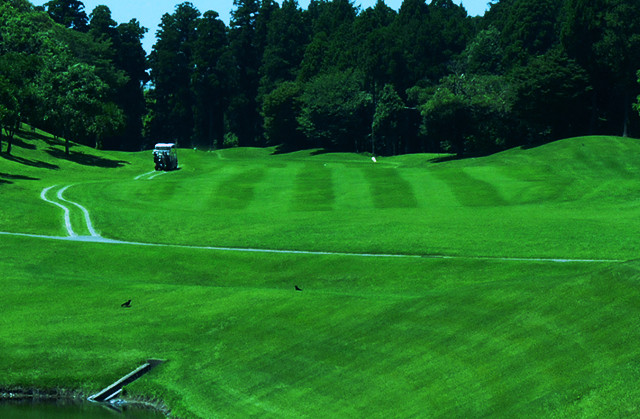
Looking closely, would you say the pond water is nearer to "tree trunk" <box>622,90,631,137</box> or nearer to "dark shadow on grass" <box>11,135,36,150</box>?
"dark shadow on grass" <box>11,135,36,150</box>

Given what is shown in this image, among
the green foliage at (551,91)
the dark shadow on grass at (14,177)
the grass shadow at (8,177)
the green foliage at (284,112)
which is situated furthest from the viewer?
the green foliage at (284,112)

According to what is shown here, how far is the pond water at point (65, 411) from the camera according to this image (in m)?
28.8

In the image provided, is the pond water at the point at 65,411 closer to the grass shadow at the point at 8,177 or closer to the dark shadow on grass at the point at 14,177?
the grass shadow at the point at 8,177

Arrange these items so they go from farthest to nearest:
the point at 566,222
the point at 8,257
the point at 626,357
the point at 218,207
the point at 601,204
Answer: the point at 218,207
the point at 601,204
the point at 566,222
the point at 8,257
the point at 626,357

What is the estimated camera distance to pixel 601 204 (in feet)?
225

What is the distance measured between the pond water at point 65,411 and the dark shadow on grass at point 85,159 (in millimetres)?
101036

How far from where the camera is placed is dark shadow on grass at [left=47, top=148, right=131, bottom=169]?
128375mm

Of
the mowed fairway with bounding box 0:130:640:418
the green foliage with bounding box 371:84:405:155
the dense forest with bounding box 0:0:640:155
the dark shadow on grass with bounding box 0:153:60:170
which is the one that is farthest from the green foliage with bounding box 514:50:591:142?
the dark shadow on grass with bounding box 0:153:60:170

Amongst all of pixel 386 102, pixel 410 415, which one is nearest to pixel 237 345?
Answer: pixel 410 415

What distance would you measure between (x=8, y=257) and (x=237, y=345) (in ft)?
83.2

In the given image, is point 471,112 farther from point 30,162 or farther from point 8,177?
point 8,177

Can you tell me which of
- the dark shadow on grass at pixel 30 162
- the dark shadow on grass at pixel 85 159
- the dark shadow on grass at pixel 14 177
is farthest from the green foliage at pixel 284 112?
the dark shadow on grass at pixel 14 177

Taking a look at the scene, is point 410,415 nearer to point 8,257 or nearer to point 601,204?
point 8,257

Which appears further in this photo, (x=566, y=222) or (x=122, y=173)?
(x=122, y=173)
